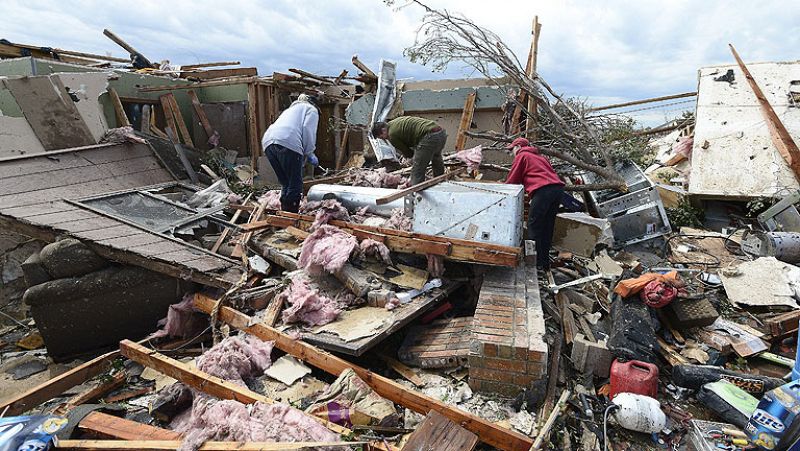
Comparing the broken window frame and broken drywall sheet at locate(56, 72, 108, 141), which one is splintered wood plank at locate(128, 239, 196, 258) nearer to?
the broken window frame

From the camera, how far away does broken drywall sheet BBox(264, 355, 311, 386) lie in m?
3.16

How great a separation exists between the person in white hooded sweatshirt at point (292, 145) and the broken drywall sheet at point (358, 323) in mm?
2239

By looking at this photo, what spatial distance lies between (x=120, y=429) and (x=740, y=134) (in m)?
8.92

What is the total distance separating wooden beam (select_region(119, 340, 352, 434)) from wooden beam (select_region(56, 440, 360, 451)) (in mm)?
228

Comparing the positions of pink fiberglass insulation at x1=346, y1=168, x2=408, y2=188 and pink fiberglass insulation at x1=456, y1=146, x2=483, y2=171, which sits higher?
pink fiberglass insulation at x1=456, y1=146, x2=483, y2=171

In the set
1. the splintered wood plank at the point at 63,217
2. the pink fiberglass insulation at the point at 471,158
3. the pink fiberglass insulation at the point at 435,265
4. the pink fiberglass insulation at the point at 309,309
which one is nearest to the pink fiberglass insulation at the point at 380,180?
the pink fiberglass insulation at the point at 471,158

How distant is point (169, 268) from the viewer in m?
4.11

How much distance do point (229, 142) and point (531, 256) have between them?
785 cm

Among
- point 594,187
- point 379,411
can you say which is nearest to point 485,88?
point 594,187

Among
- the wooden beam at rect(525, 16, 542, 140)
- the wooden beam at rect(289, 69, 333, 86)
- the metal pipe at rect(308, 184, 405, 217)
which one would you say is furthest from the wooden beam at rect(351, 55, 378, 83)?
the metal pipe at rect(308, 184, 405, 217)

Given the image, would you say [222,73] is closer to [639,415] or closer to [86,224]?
[86,224]

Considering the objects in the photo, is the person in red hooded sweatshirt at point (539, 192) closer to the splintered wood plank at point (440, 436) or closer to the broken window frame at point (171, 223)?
the splintered wood plank at point (440, 436)

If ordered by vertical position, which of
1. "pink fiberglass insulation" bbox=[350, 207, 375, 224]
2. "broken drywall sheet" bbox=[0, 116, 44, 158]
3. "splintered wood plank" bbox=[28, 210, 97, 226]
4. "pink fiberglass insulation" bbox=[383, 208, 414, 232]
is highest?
"broken drywall sheet" bbox=[0, 116, 44, 158]

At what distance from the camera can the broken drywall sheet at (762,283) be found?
4.46 m
